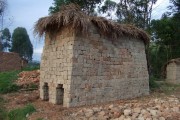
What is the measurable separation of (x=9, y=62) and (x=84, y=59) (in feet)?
55.2

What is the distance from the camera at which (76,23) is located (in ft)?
26.8

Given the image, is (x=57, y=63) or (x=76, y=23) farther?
(x=57, y=63)

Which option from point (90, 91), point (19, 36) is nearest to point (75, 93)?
point (90, 91)

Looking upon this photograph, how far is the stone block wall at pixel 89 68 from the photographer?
8.34 meters

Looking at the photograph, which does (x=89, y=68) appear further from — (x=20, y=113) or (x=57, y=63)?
(x=20, y=113)

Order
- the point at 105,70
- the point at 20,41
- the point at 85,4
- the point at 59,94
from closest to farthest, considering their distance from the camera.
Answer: the point at 59,94 < the point at 105,70 < the point at 85,4 < the point at 20,41

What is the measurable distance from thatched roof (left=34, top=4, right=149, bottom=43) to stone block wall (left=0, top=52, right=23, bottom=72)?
589 inches

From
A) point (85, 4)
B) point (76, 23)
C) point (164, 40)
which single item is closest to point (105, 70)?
point (76, 23)

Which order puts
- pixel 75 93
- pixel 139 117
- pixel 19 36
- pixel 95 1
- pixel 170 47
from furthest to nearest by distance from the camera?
pixel 19 36 < pixel 170 47 < pixel 95 1 < pixel 75 93 < pixel 139 117

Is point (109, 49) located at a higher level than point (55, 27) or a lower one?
lower

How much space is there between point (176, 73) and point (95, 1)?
30.5 ft

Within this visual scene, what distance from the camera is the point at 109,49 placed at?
9570 mm

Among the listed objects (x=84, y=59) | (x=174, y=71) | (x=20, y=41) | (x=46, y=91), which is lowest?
(x=46, y=91)

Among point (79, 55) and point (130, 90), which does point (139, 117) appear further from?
point (130, 90)
